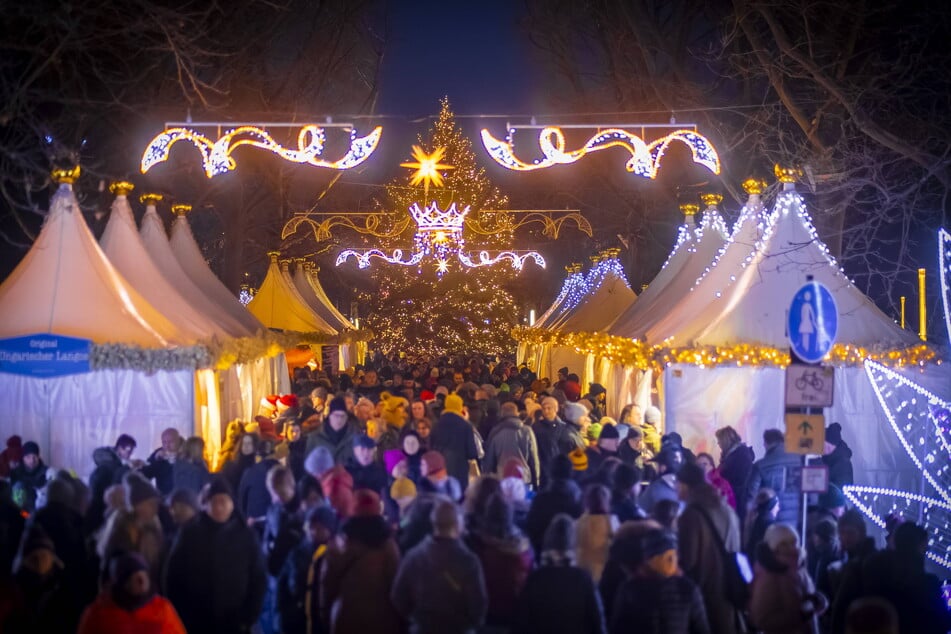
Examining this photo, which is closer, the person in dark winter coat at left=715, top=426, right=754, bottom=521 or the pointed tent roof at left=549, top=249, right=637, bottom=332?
the person in dark winter coat at left=715, top=426, right=754, bottom=521

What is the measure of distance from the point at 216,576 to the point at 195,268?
14.9 metres

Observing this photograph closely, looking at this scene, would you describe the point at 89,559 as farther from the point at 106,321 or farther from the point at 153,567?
the point at 106,321

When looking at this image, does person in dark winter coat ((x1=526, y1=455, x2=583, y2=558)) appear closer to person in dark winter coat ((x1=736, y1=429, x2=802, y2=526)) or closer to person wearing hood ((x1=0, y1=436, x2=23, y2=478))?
person in dark winter coat ((x1=736, y1=429, x2=802, y2=526))

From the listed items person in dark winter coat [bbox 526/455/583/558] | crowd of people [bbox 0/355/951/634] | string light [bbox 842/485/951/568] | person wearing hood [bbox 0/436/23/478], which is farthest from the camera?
string light [bbox 842/485/951/568]

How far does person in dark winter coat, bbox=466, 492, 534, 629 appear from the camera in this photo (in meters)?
7.33

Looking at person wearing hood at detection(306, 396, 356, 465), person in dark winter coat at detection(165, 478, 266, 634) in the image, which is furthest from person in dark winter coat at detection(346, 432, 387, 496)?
person in dark winter coat at detection(165, 478, 266, 634)

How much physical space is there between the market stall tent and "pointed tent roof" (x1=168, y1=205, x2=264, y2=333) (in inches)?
231

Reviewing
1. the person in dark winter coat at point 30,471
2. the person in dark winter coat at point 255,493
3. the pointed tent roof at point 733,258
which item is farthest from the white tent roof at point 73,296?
the pointed tent roof at point 733,258

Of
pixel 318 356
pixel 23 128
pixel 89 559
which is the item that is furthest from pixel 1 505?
pixel 318 356

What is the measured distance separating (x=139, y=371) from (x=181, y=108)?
4591 mm

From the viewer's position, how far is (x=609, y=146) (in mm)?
15867

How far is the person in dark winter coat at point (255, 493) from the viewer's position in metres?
9.73

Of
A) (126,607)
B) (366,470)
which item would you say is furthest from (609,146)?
(126,607)

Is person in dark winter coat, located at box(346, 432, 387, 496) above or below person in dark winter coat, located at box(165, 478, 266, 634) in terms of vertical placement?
above
